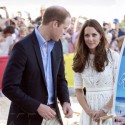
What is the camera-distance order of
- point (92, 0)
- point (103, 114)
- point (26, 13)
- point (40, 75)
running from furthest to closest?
point (92, 0) → point (26, 13) → point (103, 114) → point (40, 75)

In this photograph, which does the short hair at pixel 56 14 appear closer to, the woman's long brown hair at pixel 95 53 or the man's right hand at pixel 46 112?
the man's right hand at pixel 46 112

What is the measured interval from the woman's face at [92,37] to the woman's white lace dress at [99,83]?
0.36ft

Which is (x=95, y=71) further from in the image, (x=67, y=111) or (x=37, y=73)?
(x=37, y=73)

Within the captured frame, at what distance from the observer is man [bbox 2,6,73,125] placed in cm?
293

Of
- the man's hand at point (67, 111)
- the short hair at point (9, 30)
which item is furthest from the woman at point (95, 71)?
the short hair at point (9, 30)

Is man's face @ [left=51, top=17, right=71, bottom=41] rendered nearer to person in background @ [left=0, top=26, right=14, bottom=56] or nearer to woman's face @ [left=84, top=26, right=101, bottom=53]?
woman's face @ [left=84, top=26, right=101, bottom=53]

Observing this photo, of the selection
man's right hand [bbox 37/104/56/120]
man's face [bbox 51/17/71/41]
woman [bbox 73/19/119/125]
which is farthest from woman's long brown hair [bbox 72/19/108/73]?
man's right hand [bbox 37/104/56/120]

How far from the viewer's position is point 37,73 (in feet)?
9.82

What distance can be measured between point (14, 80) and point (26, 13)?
12528 mm

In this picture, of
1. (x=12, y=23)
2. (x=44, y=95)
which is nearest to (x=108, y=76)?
(x=44, y=95)

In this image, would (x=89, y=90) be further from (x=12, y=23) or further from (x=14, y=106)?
(x=12, y=23)

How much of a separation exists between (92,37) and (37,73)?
2.89 feet

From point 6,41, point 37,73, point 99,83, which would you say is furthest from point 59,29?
point 6,41

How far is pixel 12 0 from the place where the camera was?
16328 mm
